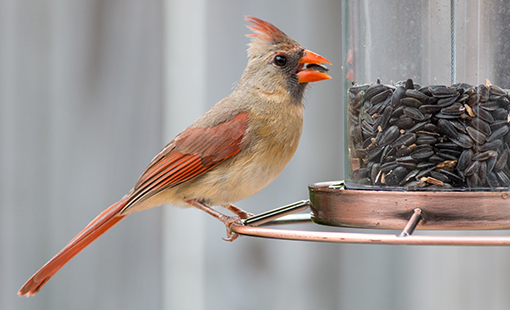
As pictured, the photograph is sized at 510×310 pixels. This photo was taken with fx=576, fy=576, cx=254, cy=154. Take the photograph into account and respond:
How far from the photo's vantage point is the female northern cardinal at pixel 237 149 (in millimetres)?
2205

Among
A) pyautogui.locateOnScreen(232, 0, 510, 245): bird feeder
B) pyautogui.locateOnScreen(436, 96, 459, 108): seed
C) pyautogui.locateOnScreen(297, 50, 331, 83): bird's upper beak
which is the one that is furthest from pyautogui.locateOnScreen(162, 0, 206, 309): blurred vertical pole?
pyautogui.locateOnScreen(436, 96, 459, 108): seed

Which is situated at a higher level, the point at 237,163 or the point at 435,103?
the point at 435,103

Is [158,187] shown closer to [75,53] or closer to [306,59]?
[306,59]

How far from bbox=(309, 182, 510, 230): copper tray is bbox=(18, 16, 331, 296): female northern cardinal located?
1.95ft

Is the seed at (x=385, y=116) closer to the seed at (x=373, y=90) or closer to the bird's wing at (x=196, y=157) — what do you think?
the seed at (x=373, y=90)

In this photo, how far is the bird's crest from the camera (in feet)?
7.20

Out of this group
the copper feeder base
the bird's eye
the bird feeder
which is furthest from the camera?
the bird's eye

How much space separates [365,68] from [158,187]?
887 mm

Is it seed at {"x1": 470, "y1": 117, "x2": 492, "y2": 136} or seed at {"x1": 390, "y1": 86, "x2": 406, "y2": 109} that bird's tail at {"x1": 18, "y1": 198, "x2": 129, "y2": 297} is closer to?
seed at {"x1": 390, "y1": 86, "x2": 406, "y2": 109}

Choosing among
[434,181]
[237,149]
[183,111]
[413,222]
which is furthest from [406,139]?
[183,111]

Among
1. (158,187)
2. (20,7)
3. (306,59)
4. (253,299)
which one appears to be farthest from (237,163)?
(20,7)

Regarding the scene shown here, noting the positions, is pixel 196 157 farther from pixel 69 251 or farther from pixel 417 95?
pixel 417 95

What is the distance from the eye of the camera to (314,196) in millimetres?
1902

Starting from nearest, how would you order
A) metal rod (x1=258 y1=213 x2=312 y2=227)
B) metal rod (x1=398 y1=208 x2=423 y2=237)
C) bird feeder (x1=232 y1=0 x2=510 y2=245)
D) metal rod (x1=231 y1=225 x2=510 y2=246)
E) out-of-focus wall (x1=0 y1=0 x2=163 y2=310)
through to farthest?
metal rod (x1=231 y1=225 x2=510 y2=246)
metal rod (x1=398 y1=208 x2=423 y2=237)
bird feeder (x1=232 y1=0 x2=510 y2=245)
metal rod (x1=258 y1=213 x2=312 y2=227)
out-of-focus wall (x1=0 y1=0 x2=163 y2=310)
